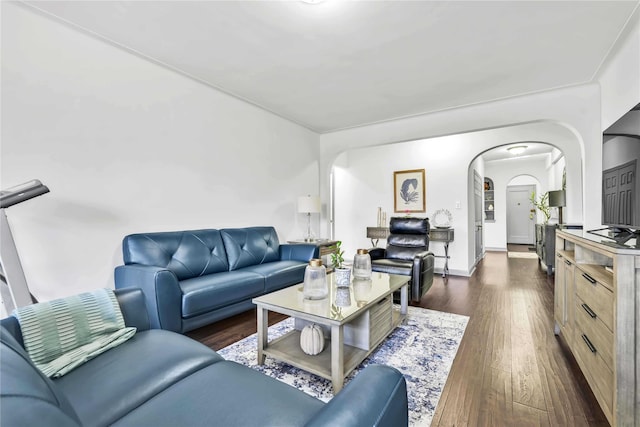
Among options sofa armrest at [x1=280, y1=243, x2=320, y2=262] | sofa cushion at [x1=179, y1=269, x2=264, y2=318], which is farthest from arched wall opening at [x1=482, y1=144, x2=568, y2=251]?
sofa cushion at [x1=179, y1=269, x2=264, y2=318]

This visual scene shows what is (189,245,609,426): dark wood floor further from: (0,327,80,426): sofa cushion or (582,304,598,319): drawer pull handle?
(0,327,80,426): sofa cushion

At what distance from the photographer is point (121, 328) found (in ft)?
4.63

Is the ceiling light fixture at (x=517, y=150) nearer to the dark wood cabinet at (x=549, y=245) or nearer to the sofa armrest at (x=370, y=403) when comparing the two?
the dark wood cabinet at (x=549, y=245)

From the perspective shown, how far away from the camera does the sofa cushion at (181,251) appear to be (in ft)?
8.27

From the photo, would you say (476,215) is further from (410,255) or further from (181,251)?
(181,251)

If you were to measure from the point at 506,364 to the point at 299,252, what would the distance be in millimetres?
2320

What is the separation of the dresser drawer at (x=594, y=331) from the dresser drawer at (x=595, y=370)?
1 cm

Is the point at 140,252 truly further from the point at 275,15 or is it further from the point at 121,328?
the point at 275,15

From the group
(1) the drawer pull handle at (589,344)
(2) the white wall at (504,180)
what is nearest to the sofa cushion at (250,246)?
(1) the drawer pull handle at (589,344)

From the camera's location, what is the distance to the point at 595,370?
1540 millimetres

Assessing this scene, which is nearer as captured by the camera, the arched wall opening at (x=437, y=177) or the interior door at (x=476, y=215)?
the arched wall opening at (x=437, y=177)

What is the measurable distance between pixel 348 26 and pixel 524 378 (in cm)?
273

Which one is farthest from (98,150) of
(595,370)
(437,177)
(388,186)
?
(437,177)

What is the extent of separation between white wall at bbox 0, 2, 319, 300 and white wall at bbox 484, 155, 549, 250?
748cm
